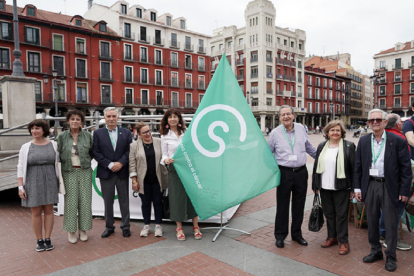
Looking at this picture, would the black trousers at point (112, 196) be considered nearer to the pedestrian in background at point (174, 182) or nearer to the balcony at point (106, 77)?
the pedestrian in background at point (174, 182)

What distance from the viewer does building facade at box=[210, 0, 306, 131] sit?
49188 millimetres

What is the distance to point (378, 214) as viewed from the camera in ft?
11.8

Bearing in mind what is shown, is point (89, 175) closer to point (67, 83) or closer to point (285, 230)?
point (285, 230)

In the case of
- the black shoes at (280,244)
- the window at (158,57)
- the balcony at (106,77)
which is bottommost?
the black shoes at (280,244)

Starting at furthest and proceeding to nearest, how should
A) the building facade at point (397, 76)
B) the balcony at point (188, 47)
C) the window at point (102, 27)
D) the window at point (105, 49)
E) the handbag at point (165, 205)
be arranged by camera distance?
the building facade at point (397, 76) < the balcony at point (188, 47) < the window at point (105, 49) < the window at point (102, 27) < the handbag at point (165, 205)

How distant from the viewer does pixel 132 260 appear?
371cm

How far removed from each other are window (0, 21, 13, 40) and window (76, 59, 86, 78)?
6.44m

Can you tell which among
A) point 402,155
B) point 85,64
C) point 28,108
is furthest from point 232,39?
point 402,155

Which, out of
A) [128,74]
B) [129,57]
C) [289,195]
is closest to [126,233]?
[289,195]

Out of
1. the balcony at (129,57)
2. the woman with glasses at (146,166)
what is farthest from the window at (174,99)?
the woman with glasses at (146,166)

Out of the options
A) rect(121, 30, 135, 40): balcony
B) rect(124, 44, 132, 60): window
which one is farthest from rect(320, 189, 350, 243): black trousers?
rect(121, 30, 135, 40): balcony

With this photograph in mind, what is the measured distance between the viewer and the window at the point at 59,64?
32.5 m

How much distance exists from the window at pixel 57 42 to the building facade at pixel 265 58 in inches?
1030

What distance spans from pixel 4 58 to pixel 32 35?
3.59m
